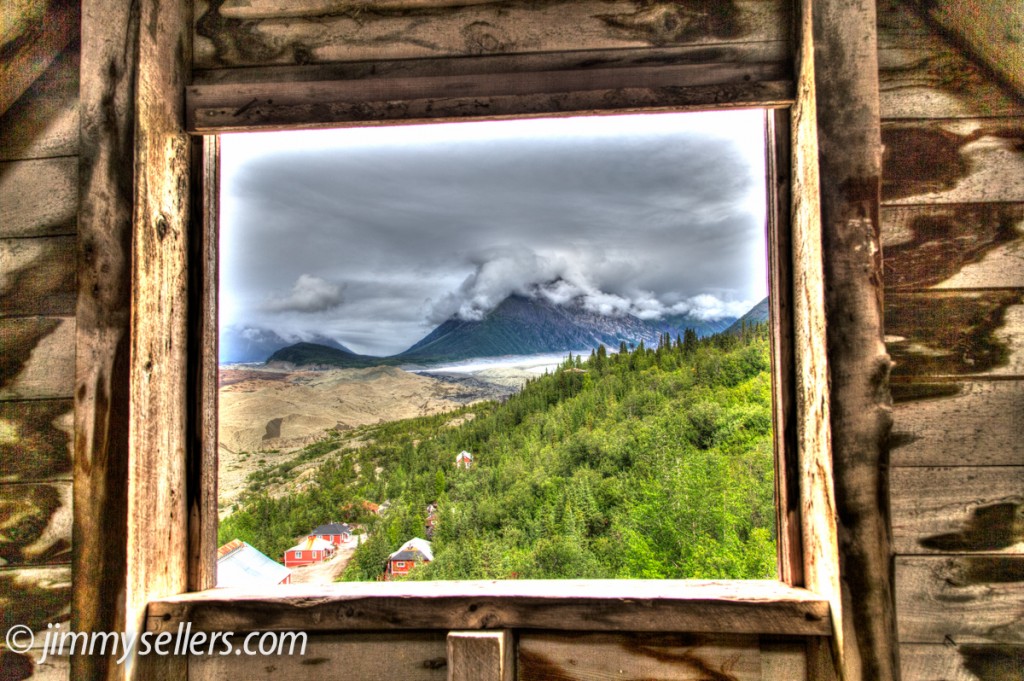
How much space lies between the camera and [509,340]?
1647mm

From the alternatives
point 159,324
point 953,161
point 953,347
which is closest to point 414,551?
point 159,324

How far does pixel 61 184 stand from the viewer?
1.40 m

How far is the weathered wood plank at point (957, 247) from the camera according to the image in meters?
1.25

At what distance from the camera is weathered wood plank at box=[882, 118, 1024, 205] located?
1263 mm

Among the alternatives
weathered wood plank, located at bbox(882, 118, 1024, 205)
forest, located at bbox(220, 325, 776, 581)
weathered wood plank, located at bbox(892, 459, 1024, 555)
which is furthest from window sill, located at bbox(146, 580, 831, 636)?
weathered wood plank, located at bbox(882, 118, 1024, 205)

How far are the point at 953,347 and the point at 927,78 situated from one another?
602mm

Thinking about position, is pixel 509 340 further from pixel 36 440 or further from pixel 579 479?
pixel 36 440

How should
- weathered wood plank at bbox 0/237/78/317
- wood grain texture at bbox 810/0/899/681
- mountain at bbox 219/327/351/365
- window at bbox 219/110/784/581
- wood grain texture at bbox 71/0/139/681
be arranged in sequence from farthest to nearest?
mountain at bbox 219/327/351/365
window at bbox 219/110/784/581
weathered wood plank at bbox 0/237/78/317
wood grain texture at bbox 71/0/139/681
wood grain texture at bbox 810/0/899/681

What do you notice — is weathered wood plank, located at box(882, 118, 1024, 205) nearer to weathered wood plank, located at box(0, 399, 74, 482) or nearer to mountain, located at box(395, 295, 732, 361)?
mountain, located at box(395, 295, 732, 361)

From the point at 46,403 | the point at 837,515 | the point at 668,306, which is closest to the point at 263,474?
the point at 46,403

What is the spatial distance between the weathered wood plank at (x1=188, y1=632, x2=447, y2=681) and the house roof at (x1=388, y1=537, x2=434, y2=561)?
0.22 metres

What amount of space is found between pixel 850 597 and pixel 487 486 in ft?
2.81

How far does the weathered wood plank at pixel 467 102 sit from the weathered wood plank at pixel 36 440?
0.77m

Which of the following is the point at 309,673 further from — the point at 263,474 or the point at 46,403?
the point at 46,403
